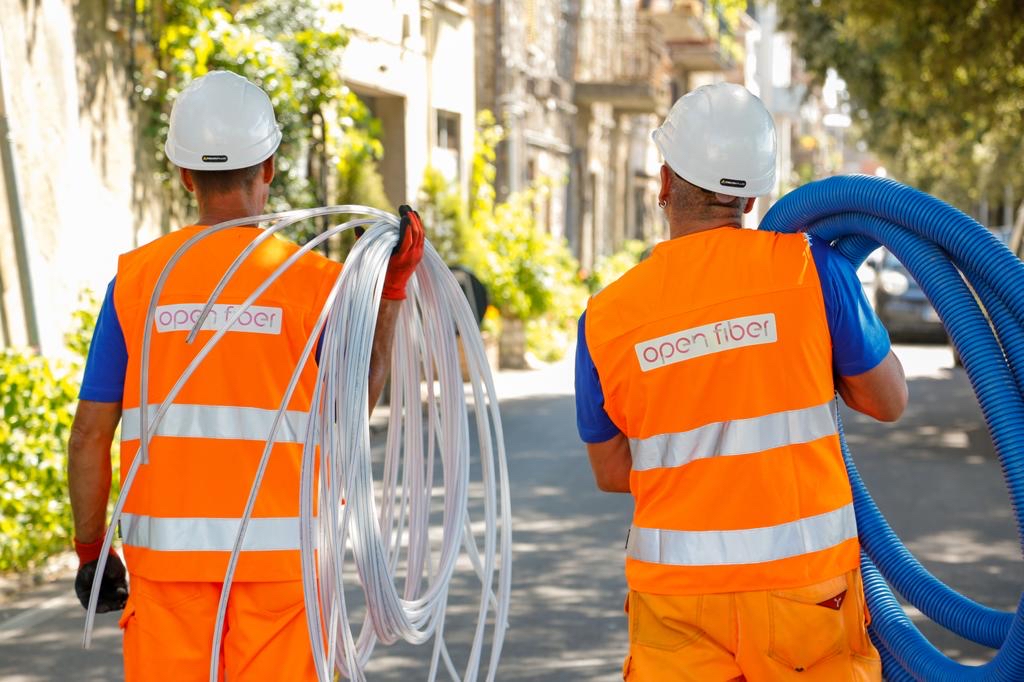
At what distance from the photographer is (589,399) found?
2941 millimetres

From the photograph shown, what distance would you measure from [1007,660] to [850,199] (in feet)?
3.72

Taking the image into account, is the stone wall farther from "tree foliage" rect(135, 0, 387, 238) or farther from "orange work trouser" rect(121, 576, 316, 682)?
"orange work trouser" rect(121, 576, 316, 682)

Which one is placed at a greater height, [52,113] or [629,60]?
[52,113]

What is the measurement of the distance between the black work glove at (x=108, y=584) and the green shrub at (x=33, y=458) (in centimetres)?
372

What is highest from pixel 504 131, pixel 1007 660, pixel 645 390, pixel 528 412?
pixel 645 390

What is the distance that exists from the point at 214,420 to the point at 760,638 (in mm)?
1206

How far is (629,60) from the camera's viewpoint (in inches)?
1213

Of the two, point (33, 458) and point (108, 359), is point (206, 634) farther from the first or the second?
point (33, 458)

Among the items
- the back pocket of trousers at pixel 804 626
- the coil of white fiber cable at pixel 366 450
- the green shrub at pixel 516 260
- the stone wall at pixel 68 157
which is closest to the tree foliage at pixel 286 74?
the stone wall at pixel 68 157

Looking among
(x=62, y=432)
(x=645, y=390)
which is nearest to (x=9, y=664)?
(x=62, y=432)

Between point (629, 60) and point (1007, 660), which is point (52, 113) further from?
point (629, 60)

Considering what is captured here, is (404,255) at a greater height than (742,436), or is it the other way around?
(404,255)

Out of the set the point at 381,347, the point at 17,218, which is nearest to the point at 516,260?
the point at 17,218

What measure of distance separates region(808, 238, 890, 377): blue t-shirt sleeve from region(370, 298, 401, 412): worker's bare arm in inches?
47.4
